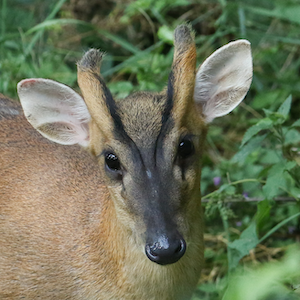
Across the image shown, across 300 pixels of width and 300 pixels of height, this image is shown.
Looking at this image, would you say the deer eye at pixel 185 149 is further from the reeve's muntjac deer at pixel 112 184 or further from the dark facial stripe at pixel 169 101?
the dark facial stripe at pixel 169 101

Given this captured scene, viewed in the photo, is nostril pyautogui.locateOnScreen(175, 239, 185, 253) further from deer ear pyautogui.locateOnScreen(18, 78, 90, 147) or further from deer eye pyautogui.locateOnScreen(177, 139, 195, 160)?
deer ear pyautogui.locateOnScreen(18, 78, 90, 147)

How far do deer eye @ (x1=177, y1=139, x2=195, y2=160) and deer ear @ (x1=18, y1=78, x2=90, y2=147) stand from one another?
24.4 inches

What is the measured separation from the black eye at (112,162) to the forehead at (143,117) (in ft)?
0.54

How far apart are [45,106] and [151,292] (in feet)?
3.94

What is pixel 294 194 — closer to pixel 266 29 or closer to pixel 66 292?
pixel 66 292

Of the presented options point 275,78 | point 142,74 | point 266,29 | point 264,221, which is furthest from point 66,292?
point 266,29

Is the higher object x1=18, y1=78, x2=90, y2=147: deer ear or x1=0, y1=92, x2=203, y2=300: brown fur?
x1=18, y1=78, x2=90, y2=147: deer ear

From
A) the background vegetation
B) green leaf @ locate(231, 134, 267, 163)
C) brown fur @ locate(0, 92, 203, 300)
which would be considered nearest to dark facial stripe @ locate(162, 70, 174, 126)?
brown fur @ locate(0, 92, 203, 300)

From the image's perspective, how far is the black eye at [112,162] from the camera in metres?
2.65

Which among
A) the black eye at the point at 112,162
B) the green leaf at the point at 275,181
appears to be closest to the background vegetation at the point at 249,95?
the green leaf at the point at 275,181

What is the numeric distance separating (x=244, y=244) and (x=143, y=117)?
1.21 metres

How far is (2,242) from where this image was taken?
3.27 m

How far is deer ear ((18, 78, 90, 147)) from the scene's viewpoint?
285 centimetres

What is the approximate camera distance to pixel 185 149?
8.66ft
